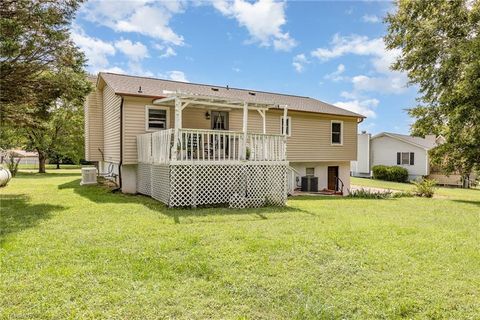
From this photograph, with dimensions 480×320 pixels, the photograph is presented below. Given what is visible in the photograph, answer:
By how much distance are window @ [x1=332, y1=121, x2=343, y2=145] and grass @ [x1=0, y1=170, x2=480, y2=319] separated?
33.9 feet

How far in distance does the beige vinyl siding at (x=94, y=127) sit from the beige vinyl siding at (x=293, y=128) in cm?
523

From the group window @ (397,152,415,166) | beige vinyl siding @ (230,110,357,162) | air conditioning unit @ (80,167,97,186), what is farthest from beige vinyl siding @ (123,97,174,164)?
window @ (397,152,415,166)

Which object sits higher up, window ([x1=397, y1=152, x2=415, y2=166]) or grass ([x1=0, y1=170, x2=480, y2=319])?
window ([x1=397, y1=152, x2=415, y2=166])

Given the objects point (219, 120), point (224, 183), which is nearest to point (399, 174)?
point (219, 120)

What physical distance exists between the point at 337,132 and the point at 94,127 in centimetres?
1256

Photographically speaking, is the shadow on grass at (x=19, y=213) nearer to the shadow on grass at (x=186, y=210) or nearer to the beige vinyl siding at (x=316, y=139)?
the shadow on grass at (x=186, y=210)

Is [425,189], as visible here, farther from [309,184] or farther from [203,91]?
[203,91]

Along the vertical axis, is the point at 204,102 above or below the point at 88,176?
above

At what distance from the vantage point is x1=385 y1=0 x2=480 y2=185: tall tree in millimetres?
14656

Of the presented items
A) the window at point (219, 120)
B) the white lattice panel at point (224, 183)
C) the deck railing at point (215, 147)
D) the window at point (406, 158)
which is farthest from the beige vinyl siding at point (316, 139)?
the window at point (406, 158)

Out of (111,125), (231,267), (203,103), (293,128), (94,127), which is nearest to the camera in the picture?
(231,267)

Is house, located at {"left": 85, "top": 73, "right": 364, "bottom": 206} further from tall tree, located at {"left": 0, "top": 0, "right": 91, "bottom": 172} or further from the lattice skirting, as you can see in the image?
tall tree, located at {"left": 0, "top": 0, "right": 91, "bottom": 172}

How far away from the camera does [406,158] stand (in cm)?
3144

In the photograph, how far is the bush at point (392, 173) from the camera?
30297mm
